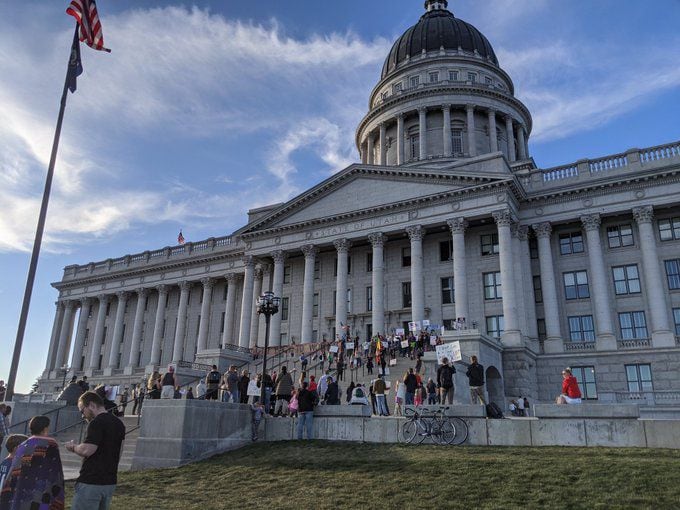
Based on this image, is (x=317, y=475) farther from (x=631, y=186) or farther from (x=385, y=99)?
(x=385, y=99)

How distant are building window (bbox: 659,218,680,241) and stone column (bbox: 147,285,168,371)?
44.6m

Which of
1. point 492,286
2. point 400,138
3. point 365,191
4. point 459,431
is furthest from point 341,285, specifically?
point 459,431

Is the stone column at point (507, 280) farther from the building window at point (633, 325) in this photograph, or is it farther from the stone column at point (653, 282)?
the stone column at point (653, 282)

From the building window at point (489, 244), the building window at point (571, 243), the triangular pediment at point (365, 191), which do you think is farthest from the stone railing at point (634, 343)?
the triangular pediment at point (365, 191)

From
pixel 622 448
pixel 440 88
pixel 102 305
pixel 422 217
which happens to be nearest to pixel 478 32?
pixel 440 88

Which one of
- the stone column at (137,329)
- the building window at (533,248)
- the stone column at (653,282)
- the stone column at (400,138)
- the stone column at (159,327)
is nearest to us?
the stone column at (653,282)

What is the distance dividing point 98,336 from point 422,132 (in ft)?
132

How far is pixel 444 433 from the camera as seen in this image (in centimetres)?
1695

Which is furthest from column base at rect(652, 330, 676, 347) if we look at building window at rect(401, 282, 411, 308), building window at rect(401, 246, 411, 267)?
building window at rect(401, 246, 411, 267)

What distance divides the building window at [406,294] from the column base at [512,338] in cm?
898

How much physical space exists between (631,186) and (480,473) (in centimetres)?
3196

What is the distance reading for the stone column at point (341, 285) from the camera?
43.7m

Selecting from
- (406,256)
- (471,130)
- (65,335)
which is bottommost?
(65,335)

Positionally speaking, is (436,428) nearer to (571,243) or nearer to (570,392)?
(570,392)
